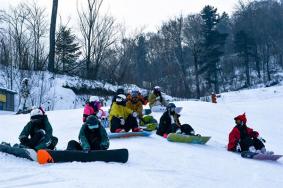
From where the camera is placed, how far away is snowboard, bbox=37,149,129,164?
23.5 ft

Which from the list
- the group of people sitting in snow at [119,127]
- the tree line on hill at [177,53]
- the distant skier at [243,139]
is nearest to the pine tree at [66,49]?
the tree line on hill at [177,53]

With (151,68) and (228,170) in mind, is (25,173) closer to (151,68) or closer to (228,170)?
(228,170)

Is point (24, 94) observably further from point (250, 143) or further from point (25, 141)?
point (250, 143)

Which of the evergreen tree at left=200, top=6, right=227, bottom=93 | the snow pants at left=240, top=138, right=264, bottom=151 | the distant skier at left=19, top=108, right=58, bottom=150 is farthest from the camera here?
the evergreen tree at left=200, top=6, right=227, bottom=93

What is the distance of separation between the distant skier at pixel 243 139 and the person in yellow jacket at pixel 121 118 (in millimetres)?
2575

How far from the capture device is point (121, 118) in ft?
38.2

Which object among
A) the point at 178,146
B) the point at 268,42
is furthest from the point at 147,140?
the point at 268,42

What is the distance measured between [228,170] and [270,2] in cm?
6173

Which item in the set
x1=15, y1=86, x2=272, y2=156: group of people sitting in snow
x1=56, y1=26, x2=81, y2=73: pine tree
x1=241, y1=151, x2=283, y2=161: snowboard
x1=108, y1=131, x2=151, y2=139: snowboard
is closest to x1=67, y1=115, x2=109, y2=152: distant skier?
x1=15, y1=86, x2=272, y2=156: group of people sitting in snow

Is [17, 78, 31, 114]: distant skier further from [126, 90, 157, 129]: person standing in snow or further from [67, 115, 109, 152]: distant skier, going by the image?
[67, 115, 109, 152]: distant skier

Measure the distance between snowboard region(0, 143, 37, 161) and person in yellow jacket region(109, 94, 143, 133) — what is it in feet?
12.5

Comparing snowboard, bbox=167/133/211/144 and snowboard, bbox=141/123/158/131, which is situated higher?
snowboard, bbox=141/123/158/131

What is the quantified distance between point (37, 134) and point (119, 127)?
3635mm

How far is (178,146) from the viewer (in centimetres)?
1031
